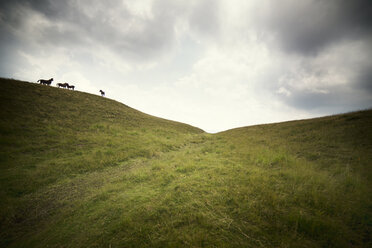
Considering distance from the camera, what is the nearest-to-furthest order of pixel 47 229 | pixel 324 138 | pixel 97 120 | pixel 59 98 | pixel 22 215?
pixel 47 229 < pixel 22 215 < pixel 324 138 < pixel 97 120 < pixel 59 98

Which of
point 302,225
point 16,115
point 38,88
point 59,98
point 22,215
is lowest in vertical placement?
point 22,215

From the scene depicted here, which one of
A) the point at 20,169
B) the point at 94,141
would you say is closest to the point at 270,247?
the point at 20,169

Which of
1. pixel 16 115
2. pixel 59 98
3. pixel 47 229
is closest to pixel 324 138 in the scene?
pixel 47 229

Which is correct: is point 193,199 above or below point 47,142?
below

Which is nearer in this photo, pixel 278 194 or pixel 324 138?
pixel 278 194

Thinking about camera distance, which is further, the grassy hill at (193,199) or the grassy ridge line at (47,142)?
the grassy ridge line at (47,142)

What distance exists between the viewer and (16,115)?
14.2 meters

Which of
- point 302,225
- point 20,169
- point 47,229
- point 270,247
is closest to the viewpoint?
point 270,247

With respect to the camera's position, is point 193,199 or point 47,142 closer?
point 193,199

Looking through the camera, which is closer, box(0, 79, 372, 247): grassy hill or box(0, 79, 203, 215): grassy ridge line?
box(0, 79, 372, 247): grassy hill

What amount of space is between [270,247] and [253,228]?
469 mm

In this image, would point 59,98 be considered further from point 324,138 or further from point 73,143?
point 324,138

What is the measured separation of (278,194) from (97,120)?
23676mm

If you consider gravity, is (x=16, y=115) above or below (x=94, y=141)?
above
